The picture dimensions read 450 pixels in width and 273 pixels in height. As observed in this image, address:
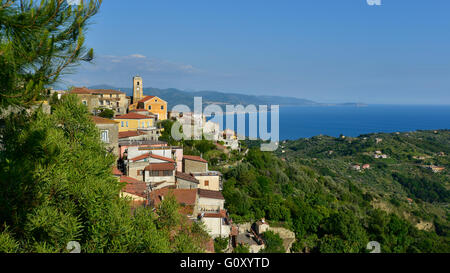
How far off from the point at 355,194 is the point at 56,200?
117 feet

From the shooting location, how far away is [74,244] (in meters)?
4.22

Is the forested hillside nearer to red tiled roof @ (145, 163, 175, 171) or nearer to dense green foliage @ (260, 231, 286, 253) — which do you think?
dense green foliage @ (260, 231, 286, 253)

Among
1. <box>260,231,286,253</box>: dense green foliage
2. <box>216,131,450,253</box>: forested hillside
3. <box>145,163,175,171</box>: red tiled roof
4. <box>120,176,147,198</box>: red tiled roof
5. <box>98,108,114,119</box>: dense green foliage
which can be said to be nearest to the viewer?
<box>120,176,147,198</box>: red tiled roof

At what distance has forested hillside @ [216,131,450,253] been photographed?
61.5ft

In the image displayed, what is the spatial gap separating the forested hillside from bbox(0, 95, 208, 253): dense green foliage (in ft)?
41.8

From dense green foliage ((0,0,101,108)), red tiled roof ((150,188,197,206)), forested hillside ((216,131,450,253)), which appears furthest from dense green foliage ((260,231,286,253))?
dense green foliage ((0,0,101,108))

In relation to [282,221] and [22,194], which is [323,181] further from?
[22,194]

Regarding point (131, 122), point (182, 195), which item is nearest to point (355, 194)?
point (131, 122)

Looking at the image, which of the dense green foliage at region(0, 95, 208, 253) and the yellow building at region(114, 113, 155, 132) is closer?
the dense green foliage at region(0, 95, 208, 253)

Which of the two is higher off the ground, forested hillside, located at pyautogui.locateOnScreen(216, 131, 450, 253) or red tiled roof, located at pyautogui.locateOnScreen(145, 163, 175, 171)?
red tiled roof, located at pyautogui.locateOnScreen(145, 163, 175, 171)

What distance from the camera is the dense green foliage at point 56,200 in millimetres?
4004

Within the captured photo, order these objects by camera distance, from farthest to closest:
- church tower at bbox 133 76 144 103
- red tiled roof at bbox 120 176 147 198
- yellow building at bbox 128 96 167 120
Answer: church tower at bbox 133 76 144 103 → yellow building at bbox 128 96 167 120 → red tiled roof at bbox 120 176 147 198

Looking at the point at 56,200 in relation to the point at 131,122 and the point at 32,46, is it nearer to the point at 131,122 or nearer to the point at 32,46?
the point at 32,46
